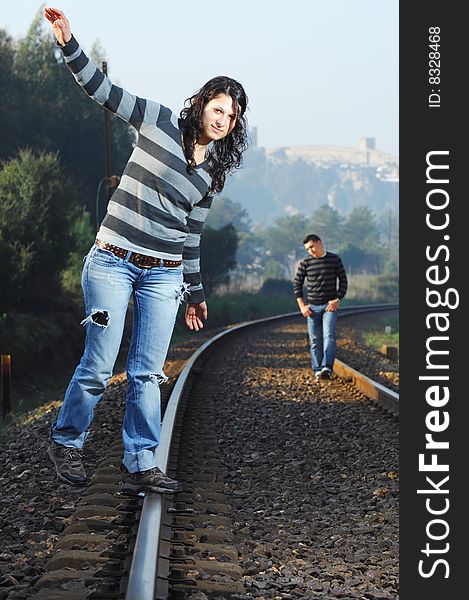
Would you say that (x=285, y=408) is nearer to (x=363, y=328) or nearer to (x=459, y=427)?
(x=459, y=427)

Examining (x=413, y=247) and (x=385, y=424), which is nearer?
(x=413, y=247)

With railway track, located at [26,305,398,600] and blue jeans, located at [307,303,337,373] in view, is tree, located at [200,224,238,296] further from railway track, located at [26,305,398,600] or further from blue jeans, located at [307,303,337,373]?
railway track, located at [26,305,398,600]

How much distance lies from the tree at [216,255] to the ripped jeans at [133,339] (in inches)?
1943

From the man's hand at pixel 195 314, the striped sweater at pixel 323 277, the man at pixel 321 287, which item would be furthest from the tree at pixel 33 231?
the man's hand at pixel 195 314

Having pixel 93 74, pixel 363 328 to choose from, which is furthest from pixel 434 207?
pixel 363 328

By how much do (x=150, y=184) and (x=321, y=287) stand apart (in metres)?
7.77

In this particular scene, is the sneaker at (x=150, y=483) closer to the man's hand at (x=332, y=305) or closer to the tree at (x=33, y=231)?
the man's hand at (x=332, y=305)

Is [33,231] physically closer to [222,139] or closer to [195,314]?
[195,314]

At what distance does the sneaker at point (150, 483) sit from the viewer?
6066mm

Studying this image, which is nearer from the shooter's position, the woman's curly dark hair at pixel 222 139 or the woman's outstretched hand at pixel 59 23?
the woman's outstretched hand at pixel 59 23

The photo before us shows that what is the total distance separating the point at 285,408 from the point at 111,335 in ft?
18.3

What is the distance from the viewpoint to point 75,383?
607cm

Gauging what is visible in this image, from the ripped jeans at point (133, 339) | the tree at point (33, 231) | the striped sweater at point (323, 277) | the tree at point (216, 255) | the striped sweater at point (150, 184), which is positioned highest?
the tree at point (216, 255)

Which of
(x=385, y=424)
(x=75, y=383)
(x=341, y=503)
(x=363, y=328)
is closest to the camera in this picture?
(x=75, y=383)
